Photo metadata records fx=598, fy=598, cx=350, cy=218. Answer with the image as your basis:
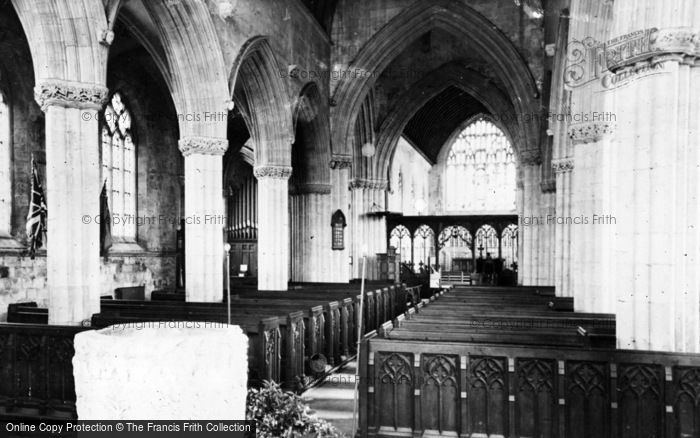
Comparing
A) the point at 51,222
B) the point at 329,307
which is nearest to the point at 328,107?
the point at 329,307

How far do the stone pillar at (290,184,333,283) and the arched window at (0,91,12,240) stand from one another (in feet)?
28.5

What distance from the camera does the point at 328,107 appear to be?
18.8 metres

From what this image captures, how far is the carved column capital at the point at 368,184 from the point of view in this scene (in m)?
24.7

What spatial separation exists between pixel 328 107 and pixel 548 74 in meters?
6.61

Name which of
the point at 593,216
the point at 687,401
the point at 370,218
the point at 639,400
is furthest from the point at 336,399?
the point at 370,218

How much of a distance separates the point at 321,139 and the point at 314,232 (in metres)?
2.93

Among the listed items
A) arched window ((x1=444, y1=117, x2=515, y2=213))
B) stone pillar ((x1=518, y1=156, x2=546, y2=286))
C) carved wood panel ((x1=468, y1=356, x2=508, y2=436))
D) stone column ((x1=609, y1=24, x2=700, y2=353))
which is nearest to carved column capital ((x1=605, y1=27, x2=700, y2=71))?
stone column ((x1=609, y1=24, x2=700, y2=353))

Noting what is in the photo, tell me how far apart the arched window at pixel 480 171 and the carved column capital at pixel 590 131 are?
2590 centimetres

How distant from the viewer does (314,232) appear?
61.8 ft

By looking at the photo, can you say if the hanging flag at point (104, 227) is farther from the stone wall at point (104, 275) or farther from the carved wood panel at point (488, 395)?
the carved wood panel at point (488, 395)

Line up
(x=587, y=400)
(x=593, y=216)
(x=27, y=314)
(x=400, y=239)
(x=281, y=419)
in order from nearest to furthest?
(x=281, y=419)
(x=587, y=400)
(x=593, y=216)
(x=27, y=314)
(x=400, y=239)

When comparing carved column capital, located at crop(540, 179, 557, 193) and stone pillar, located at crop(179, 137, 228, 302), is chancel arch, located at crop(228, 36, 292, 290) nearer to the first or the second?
stone pillar, located at crop(179, 137, 228, 302)

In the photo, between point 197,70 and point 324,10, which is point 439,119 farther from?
point 197,70

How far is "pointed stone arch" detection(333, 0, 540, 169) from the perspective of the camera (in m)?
18.3
